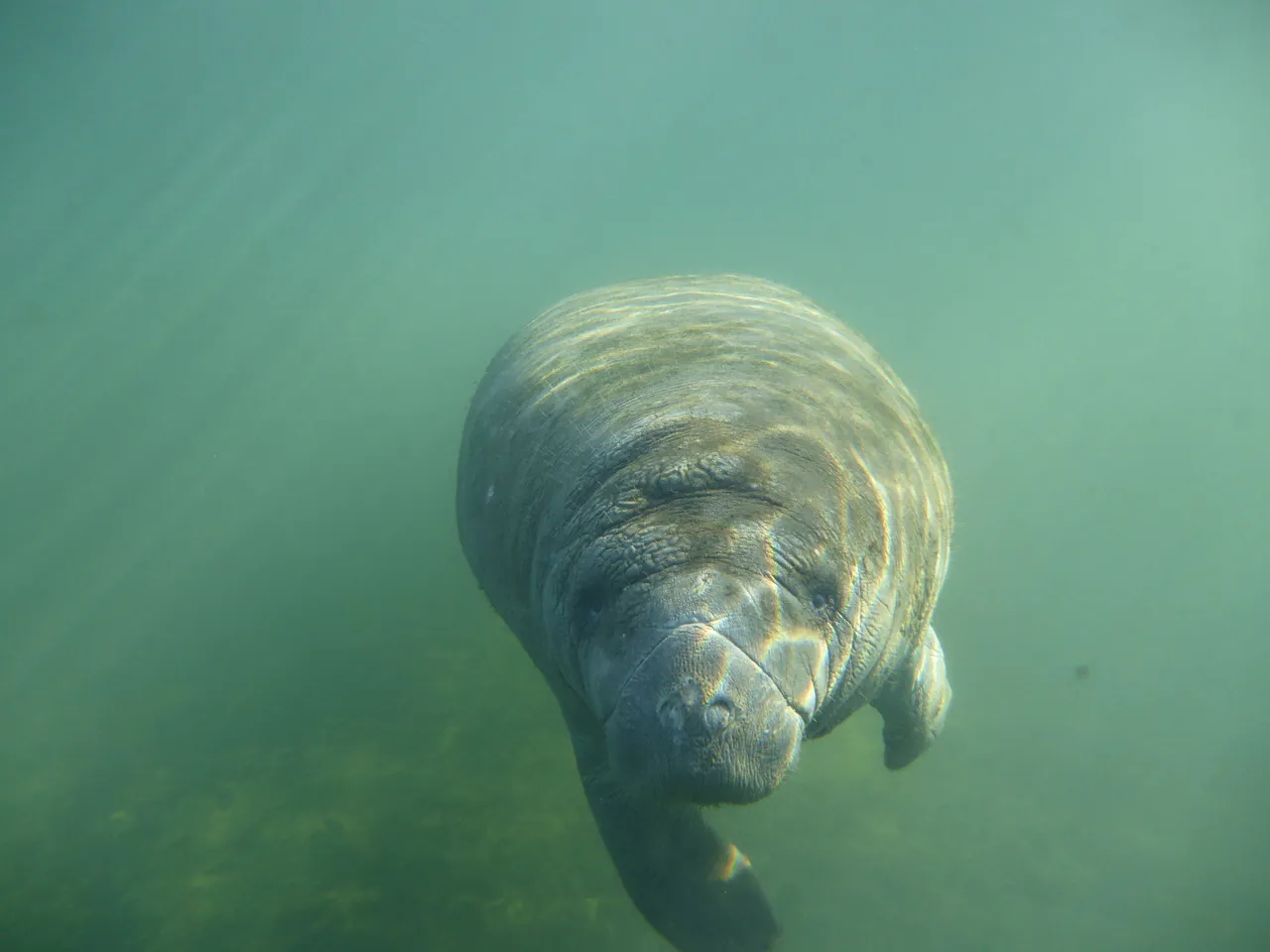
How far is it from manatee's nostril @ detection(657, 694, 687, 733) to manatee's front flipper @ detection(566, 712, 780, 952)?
1536 mm

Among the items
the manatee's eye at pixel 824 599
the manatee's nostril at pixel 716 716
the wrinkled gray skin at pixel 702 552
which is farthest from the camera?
the manatee's eye at pixel 824 599

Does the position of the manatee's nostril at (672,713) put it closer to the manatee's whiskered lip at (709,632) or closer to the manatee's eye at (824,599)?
the manatee's whiskered lip at (709,632)

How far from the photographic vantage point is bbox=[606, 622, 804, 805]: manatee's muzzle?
1.60 meters

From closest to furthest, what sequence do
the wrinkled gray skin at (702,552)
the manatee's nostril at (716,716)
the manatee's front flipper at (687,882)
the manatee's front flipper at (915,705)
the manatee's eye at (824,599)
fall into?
the manatee's nostril at (716,716), the wrinkled gray skin at (702,552), the manatee's eye at (824,599), the manatee's front flipper at (687,882), the manatee's front flipper at (915,705)

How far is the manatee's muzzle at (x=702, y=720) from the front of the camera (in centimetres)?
160

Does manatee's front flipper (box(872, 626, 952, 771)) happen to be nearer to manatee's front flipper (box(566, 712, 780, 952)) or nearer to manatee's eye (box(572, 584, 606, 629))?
manatee's front flipper (box(566, 712, 780, 952))

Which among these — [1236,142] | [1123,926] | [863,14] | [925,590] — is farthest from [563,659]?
[1236,142]

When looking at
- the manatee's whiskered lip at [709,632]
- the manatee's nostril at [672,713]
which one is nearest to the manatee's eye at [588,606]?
the manatee's whiskered lip at [709,632]

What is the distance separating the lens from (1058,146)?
65000 mm

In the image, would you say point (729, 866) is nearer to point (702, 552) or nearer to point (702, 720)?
point (702, 720)

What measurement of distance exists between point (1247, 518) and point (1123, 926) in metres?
12.7

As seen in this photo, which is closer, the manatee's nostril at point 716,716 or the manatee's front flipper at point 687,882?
the manatee's nostril at point 716,716

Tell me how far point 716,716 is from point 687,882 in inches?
79.8

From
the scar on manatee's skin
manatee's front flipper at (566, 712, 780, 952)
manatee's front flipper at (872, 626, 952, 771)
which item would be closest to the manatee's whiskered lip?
manatee's front flipper at (566, 712, 780, 952)
